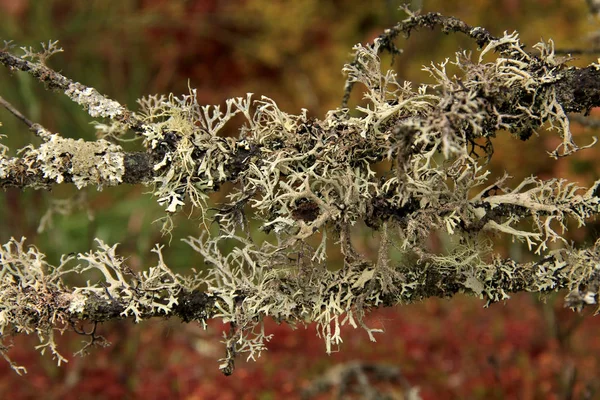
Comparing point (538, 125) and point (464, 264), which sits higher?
point (538, 125)

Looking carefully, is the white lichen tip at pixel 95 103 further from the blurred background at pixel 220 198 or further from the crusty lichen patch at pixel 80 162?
the blurred background at pixel 220 198

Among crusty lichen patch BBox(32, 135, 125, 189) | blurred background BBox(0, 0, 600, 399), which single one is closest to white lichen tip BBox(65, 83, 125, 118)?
crusty lichen patch BBox(32, 135, 125, 189)

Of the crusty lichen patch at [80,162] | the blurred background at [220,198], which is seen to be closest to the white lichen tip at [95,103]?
the crusty lichen patch at [80,162]

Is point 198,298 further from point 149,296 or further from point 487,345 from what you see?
point 487,345

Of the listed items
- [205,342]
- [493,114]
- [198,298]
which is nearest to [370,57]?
[493,114]

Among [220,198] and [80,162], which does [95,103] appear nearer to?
[80,162]
